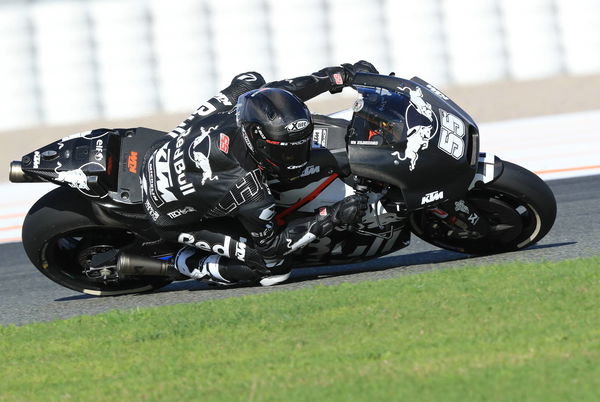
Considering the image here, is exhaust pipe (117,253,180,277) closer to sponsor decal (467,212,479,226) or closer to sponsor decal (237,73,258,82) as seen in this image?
sponsor decal (237,73,258,82)

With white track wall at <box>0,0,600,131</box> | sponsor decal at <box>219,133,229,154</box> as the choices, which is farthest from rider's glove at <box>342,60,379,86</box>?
white track wall at <box>0,0,600,131</box>

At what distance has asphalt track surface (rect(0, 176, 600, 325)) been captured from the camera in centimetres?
625

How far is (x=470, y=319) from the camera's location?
4.78 m

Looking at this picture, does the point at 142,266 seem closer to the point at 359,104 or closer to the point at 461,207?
the point at 359,104

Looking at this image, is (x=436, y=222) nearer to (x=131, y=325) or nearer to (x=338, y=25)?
(x=131, y=325)

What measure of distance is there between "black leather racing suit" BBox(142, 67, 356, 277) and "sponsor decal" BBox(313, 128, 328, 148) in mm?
247

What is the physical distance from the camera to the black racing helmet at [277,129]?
5.45m

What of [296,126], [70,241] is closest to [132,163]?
[70,241]

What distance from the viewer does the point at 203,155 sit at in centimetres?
581

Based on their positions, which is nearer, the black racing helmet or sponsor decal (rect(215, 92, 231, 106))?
the black racing helmet

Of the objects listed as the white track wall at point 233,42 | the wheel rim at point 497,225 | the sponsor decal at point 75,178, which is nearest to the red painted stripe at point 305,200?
the wheel rim at point 497,225

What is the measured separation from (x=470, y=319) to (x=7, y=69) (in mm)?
9048

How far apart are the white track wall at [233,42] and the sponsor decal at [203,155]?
6652mm

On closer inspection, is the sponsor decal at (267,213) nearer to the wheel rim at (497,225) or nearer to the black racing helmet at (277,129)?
the black racing helmet at (277,129)
